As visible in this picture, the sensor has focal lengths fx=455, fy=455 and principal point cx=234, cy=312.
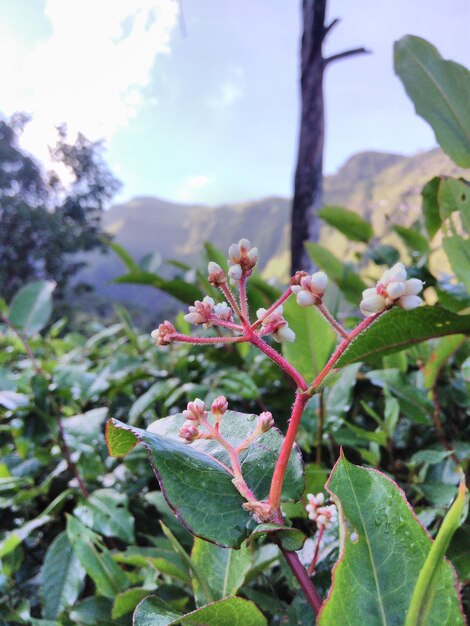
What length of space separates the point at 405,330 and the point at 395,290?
0.25m

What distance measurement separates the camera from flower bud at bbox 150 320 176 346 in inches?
14.7

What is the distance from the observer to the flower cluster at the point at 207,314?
0.38 meters

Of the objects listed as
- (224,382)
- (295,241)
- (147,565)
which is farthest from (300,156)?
(147,565)

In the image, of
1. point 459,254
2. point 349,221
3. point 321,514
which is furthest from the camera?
point 349,221

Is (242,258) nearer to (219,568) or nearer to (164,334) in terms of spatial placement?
(164,334)

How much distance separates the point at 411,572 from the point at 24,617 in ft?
1.76

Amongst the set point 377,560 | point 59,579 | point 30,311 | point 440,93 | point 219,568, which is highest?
point 440,93

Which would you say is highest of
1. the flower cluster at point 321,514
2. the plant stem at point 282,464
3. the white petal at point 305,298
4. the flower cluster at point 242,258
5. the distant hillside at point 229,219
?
the distant hillside at point 229,219

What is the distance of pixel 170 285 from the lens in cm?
109

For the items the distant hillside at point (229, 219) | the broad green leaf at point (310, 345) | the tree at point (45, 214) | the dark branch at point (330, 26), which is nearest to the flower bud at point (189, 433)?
the broad green leaf at point (310, 345)

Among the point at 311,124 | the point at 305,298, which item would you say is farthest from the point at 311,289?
the point at 311,124

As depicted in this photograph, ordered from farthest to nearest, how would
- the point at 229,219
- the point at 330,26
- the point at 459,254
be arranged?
the point at 229,219, the point at 330,26, the point at 459,254

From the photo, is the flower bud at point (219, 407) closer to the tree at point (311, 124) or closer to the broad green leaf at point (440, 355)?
the broad green leaf at point (440, 355)

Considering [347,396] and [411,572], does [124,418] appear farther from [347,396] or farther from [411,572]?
[411,572]
